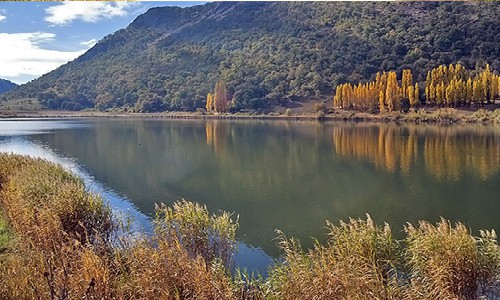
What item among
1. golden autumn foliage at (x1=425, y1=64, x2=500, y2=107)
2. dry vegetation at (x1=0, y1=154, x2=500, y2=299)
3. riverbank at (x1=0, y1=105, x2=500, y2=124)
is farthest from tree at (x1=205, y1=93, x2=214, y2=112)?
dry vegetation at (x1=0, y1=154, x2=500, y2=299)

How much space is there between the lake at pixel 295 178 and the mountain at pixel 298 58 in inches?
2744

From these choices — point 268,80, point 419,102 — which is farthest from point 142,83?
point 419,102

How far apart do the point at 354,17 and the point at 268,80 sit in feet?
207

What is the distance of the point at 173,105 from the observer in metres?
130

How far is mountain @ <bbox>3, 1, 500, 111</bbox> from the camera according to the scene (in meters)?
119

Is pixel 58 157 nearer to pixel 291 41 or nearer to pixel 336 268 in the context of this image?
pixel 336 268

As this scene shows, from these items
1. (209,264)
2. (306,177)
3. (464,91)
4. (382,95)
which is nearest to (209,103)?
(382,95)

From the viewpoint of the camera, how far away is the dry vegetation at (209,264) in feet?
23.6

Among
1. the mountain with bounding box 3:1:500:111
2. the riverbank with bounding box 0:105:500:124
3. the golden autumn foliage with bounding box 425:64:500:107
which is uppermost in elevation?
the mountain with bounding box 3:1:500:111

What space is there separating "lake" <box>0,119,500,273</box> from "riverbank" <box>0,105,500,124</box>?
86.1ft

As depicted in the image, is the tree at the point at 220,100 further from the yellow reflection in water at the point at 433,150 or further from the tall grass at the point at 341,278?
the tall grass at the point at 341,278

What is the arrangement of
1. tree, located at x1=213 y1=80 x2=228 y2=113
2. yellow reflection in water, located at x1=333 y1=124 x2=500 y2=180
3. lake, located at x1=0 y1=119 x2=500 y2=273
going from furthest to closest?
tree, located at x1=213 y1=80 x2=228 y2=113
yellow reflection in water, located at x1=333 y1=124 x2=500 y2=180
lake, located at x1=0 y1=119 x2=500 y2=273

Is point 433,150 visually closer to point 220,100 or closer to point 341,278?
point 341,278

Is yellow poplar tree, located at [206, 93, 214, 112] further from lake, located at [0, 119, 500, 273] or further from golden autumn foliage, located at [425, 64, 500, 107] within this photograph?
lake, located at [0, 119, 500, 273]
